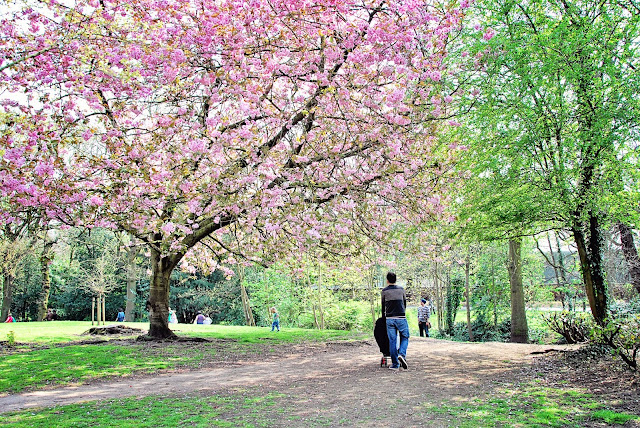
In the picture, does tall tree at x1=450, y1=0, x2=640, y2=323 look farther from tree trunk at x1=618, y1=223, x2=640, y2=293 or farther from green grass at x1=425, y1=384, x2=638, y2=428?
green grass at x1=425, y1=384, x2=638, y2=428

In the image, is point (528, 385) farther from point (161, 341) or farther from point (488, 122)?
point (161, 341)

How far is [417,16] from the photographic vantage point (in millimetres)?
6840

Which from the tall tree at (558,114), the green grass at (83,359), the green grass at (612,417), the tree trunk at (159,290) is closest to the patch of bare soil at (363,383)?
the green grass at (612,417)

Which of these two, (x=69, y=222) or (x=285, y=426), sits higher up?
(x=69, y=222)

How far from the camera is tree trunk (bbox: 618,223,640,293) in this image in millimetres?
10706

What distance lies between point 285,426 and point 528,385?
3.94m

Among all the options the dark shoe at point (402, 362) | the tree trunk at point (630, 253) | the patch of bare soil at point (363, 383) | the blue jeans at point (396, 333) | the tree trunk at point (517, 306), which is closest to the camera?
the patch of bare soil at point (363, 383)

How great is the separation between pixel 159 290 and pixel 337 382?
6897mm

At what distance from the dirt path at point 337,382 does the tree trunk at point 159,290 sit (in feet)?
11.9

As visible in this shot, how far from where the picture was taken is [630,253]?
10.9m

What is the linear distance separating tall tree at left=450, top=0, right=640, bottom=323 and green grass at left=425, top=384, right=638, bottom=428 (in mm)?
3526

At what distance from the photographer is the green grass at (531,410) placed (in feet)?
15.1

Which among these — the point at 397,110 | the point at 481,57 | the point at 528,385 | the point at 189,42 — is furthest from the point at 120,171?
the point at 528,385

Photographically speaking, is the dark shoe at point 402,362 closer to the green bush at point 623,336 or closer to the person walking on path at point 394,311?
the person walking on path at point 394,311
